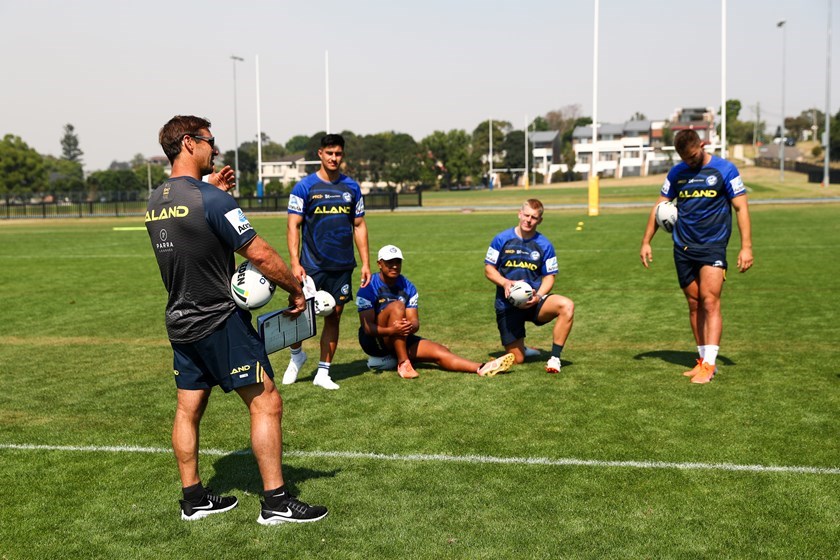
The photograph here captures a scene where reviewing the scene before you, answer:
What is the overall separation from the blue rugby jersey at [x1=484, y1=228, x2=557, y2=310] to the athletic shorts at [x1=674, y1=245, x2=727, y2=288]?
1271 millimetres

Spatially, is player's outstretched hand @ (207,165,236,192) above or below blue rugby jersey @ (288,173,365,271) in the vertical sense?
above

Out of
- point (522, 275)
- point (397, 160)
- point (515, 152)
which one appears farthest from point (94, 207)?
point (515, 152)

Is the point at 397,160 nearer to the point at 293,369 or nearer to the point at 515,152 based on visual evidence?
the point at 515,152

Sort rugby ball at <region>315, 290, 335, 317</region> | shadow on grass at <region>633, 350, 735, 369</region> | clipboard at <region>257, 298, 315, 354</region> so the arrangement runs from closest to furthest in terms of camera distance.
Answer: clipboard at <region>257, 298, 315, 354</region> < rugby ball at <region>315, 290, 335, 317</region> < shadow on grass at <region>633, 350, 735, 369</region>

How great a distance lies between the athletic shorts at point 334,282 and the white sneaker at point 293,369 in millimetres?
727

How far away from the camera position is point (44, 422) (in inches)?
260

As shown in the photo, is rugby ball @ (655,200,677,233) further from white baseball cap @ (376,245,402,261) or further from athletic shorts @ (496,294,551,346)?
white baseball cap @ (376,245,402,261)

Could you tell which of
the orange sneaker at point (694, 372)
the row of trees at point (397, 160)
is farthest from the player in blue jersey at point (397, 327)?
the row of trees at point (397, 160)

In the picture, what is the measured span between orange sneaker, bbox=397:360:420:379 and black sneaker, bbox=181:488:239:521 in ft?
11.2

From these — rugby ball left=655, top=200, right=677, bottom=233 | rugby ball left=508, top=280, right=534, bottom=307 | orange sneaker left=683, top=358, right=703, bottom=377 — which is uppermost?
rugby ball left=655, top=200, right=677, bottom=233

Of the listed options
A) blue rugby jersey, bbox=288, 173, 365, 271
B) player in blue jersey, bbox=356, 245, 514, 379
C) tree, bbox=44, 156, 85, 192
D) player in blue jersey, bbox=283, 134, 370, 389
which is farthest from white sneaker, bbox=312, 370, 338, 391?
tree, bbox=44, 156, 85, 192

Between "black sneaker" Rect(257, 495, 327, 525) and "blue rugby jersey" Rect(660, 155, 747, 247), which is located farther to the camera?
"blue rugby jersey" Rect(660, 155, 747, 247)

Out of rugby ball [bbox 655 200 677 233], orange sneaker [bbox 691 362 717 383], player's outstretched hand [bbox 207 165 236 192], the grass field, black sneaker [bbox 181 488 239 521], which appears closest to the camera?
the grass field

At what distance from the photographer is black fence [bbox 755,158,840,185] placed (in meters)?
76.2
